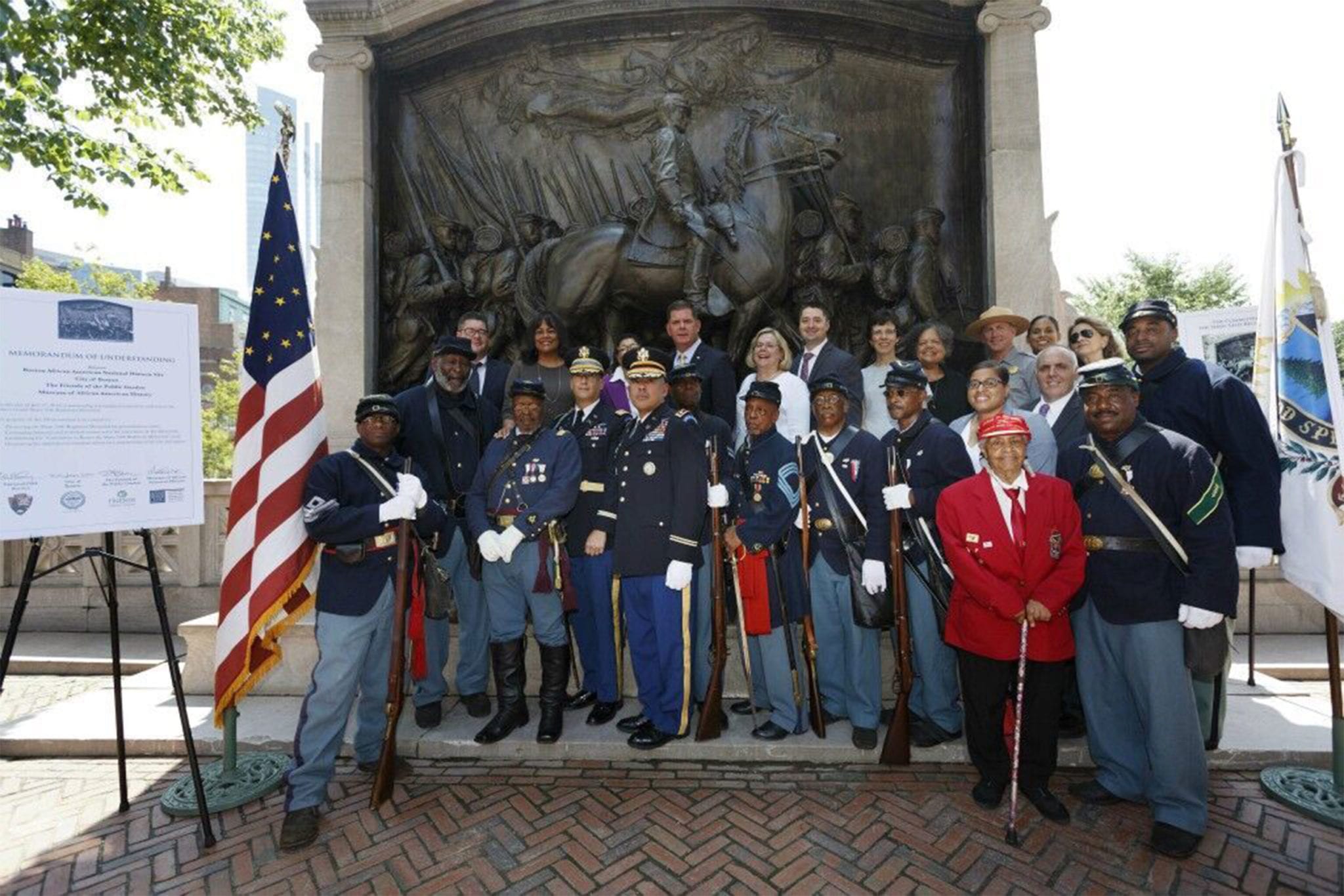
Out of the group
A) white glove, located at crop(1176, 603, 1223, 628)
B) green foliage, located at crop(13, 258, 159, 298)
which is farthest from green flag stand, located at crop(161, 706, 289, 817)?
green foliage, located at crop(13, 258, 159, 298)

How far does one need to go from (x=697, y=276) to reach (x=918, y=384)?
10.00 feet

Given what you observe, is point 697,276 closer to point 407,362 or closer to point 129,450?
point 407,362

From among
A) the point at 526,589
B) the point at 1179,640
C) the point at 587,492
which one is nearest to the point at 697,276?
the point at 587,492

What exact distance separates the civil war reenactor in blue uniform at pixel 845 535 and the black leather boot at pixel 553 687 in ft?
5.49

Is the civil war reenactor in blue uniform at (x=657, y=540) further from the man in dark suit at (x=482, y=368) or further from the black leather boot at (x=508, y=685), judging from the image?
the man in dark suit at (x=482, y=368)

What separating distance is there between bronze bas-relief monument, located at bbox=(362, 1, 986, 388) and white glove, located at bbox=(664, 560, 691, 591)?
3336mm

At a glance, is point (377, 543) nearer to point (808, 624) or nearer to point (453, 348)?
point (453, 348)

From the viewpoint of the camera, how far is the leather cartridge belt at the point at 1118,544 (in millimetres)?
3271

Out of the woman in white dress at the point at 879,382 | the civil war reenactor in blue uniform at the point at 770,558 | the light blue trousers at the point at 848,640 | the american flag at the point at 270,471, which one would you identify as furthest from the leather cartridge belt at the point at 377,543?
the woman in white dress at the point at 879,382

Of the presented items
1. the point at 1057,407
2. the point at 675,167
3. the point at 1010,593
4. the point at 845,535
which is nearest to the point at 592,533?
the point at 845,535

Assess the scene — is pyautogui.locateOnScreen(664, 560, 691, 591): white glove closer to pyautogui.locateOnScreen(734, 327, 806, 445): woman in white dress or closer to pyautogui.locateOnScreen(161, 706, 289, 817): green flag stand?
pyautogui.locateOnScreen(734, 327, 806, 445): woman in white dress

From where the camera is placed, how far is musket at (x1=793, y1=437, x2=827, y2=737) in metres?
4.22

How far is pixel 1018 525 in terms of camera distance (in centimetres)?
345

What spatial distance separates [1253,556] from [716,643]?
2991mm
